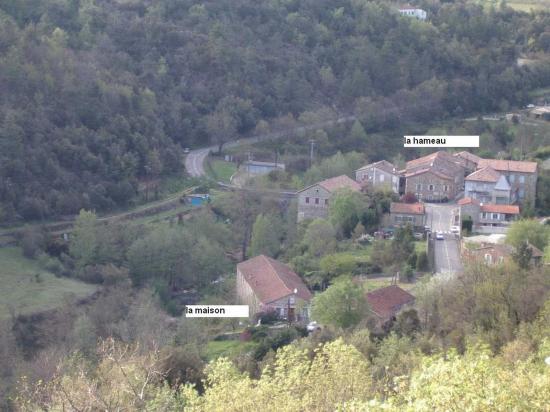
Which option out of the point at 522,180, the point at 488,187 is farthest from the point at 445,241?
the point at 522,180

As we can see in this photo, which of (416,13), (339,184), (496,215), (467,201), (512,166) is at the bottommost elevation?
(496,215)

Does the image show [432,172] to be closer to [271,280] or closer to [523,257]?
[271,280]

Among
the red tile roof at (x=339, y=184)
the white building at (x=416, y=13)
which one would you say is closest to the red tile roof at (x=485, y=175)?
the red tile roof at (x=339, y=184)

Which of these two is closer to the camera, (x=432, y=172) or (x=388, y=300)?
(x=388, y=300)

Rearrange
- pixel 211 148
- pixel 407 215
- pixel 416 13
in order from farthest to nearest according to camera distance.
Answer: pixel 416 13, pixel 211 148, pixel 407 215

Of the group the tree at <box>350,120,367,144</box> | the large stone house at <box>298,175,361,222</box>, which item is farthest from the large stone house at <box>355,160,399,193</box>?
the tree at <box>350,120,367,144</box>

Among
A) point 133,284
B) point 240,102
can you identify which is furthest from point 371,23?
point 133,284
